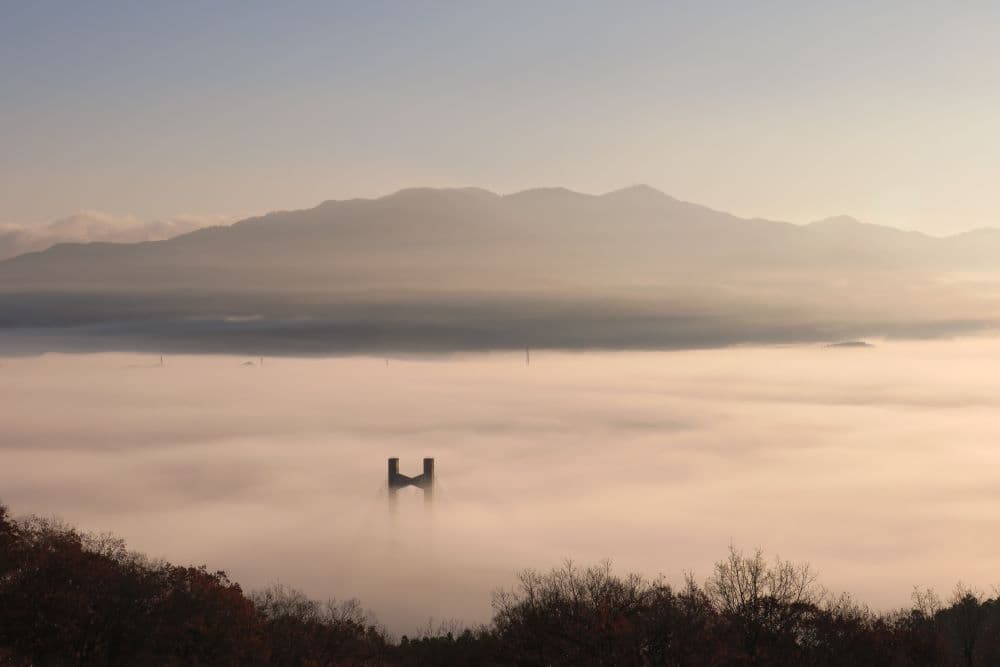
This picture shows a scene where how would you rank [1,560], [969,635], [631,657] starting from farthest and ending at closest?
1. [969,635]
2. [1,560]
3. [631,657]

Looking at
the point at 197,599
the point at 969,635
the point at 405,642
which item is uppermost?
the point at 197,599

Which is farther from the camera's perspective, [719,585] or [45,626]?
[719,585]

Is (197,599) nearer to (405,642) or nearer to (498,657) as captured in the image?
(498,657)

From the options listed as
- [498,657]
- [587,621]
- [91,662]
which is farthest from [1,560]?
[587,621]

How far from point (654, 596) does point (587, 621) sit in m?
13.3

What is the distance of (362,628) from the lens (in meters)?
75.9

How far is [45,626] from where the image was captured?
52.8 m

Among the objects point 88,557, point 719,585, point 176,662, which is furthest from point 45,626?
point 719,585

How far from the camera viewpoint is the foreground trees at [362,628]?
54.4 m

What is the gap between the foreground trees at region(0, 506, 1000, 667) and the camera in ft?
179

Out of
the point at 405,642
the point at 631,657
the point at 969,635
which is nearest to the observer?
the point at 631,657

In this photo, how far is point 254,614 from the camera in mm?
62375

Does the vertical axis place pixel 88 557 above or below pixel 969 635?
above

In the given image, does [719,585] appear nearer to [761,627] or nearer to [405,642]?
[761,627]
